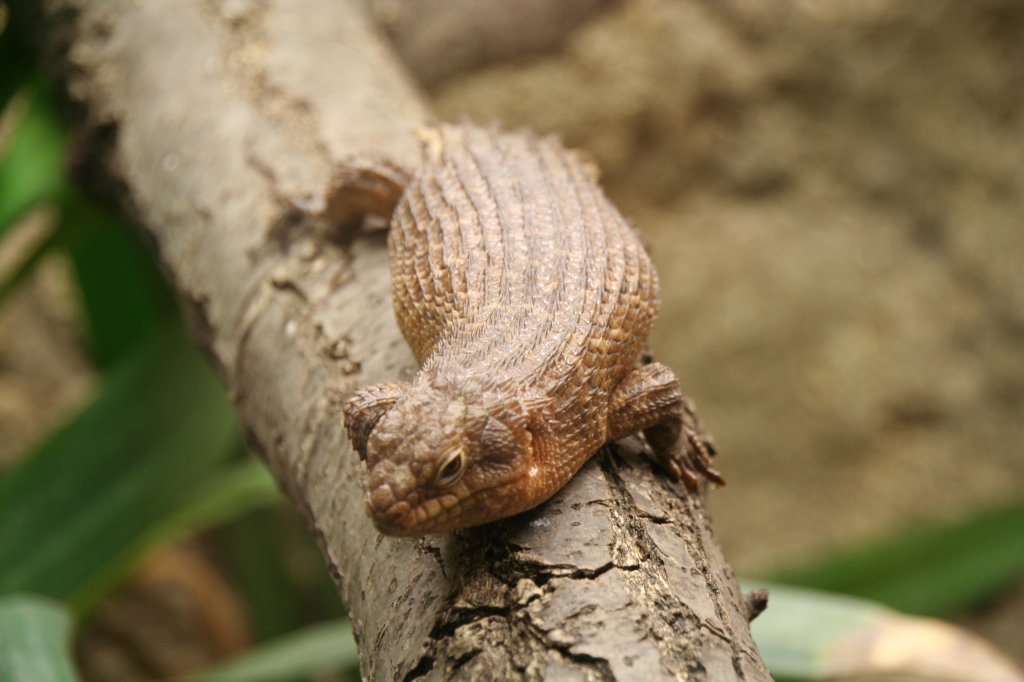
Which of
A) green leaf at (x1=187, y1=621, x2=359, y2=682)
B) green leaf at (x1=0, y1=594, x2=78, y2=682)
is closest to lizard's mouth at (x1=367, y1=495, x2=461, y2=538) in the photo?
green leaf at (x1=0, y1=594, x2=78, y2=682)

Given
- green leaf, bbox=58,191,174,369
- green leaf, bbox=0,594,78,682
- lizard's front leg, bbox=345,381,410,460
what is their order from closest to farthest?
lizard's front leg, bbox=345,381,410,460 → green leaf, bbox=0,594,78,682 → green leaf, bbox=58,191,174,369

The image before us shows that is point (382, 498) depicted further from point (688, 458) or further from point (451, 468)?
point (688, 458)

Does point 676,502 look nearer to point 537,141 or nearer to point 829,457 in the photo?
point 537,141

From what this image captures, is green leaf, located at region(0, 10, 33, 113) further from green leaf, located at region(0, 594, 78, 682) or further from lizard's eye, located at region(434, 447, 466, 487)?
lizard's eye, located at region(434, 447, 466, 487)

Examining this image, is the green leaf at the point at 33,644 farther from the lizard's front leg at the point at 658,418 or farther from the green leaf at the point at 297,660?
the lizard's front leg at the point at 658,418

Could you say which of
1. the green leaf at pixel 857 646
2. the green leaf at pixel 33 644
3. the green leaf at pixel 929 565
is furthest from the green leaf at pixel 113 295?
the green leaf at pixel 929 565
